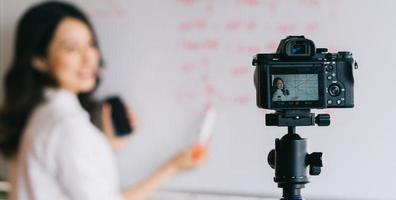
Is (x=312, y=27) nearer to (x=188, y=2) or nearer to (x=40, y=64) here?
(x=188, y=2)

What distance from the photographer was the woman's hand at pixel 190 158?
6.02 ft

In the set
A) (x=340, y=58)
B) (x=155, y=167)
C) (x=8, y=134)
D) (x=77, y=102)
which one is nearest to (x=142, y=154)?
(x=155, y=167)

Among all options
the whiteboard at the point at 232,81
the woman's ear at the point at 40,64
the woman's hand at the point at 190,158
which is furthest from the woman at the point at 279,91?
the woman's ear at the point at 40,64

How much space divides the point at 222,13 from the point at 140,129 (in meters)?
0.41

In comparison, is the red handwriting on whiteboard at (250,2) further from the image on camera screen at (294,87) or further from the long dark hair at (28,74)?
the image on camera screen at (294,87)

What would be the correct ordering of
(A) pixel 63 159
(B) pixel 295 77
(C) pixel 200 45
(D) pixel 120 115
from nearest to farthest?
(B) pixel 295 77, (A) pixel 63 159, (C) pixel 200 45, (D) pixel 120 115

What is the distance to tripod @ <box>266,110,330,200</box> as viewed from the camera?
1169 mm

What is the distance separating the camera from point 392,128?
1655 mm

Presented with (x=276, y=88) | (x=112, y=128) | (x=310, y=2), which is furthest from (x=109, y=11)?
(x=276, y=88)

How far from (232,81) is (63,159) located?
493 mm

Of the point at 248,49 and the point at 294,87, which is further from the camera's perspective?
the point at 248,49

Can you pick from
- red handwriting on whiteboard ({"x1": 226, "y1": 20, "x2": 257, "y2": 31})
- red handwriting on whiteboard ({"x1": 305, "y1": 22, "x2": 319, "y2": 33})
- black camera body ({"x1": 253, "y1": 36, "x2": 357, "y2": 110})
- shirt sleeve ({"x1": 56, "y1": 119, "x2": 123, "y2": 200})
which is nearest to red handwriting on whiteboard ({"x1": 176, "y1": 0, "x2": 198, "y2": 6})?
red handwriting on whiteboard ({"x1": 226, "y1": 20, "x2": 257, "y2": 31})

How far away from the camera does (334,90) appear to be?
117 centimetres

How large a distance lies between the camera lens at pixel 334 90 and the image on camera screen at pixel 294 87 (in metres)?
0.03
